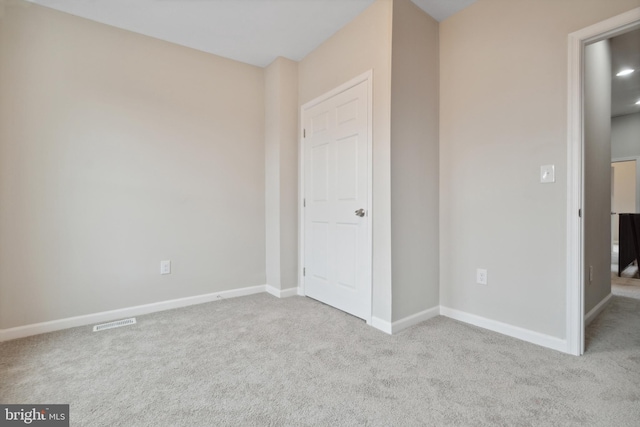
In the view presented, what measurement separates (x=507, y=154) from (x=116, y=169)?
3117 mm

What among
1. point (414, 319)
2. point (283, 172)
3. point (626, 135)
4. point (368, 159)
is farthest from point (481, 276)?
point (626, 135)

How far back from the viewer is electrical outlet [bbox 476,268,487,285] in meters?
2.30

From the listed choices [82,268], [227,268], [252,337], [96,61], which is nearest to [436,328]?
[252,337]

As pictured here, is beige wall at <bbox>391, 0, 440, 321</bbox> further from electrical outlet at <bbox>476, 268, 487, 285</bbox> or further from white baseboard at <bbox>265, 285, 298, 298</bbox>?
white baseboard at <bbox>265, 285, 298, 298</bbox>

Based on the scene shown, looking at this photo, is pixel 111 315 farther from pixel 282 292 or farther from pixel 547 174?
pixel 547 174

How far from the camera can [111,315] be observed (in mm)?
2520

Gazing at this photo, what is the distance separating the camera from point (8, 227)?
216cm

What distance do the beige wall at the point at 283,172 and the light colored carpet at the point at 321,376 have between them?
35.4 inches

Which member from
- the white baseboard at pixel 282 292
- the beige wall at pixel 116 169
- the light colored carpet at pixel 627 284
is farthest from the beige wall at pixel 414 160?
the light colored carpet at pixel 627 284

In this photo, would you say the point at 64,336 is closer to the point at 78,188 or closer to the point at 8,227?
the point at 8,227

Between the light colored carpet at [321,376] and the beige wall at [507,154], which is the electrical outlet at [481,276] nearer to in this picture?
the beige wall at [507,154]

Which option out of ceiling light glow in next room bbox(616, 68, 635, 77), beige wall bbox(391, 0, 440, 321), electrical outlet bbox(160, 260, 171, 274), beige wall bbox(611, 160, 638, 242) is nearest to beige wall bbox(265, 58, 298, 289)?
electrical outlet bbox(160, 260, 171, 274)

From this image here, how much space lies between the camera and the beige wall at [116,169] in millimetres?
2209
